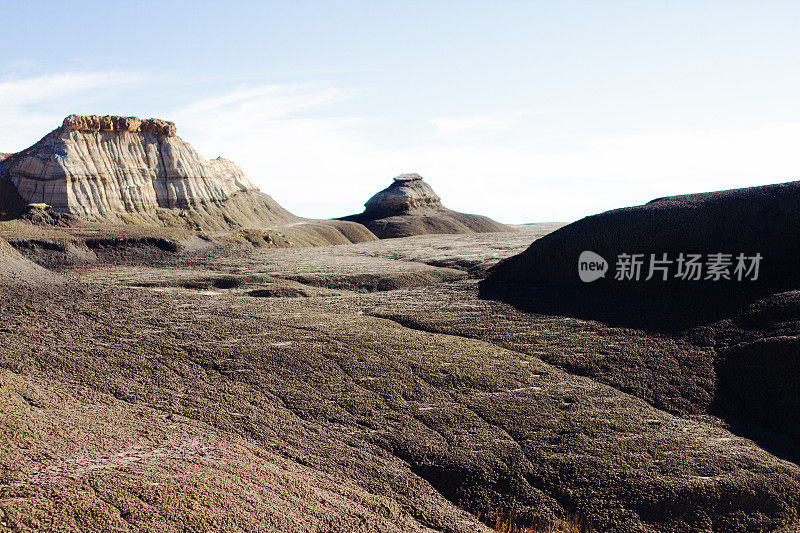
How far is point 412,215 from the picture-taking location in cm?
5000

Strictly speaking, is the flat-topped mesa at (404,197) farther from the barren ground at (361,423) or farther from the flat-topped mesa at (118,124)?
the barren ground at (361,423)

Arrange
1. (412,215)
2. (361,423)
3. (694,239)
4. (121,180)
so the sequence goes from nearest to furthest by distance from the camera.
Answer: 1. (361,423)
2. (694,239)
3. (121,180)
4. (412,215)

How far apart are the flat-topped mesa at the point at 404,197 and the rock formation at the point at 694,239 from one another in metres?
38.7

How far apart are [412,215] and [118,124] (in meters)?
23.8

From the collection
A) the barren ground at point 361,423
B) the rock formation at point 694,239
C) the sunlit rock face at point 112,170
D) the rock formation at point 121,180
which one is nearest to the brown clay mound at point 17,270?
the barren ground at point 361,423

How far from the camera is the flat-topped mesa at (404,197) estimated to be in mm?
51219

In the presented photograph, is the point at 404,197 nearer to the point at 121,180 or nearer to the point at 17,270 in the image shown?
the point at 121,180

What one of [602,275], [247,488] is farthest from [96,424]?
[602,275]

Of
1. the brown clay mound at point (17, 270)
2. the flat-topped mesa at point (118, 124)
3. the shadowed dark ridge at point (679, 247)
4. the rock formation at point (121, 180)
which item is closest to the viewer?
the brown clay mound at point (17, 270)

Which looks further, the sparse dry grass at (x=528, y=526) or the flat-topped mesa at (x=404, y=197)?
the flat-topped mesa at (x=404, y=197)

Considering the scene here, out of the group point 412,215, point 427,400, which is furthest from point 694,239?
point 412,215

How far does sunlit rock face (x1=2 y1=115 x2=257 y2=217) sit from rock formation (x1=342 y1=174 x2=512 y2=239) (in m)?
14.3

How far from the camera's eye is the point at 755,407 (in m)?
7.19

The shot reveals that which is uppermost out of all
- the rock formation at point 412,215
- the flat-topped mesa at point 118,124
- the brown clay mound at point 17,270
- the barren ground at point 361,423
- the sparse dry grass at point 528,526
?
the flat-topped mesa at point 118,124
